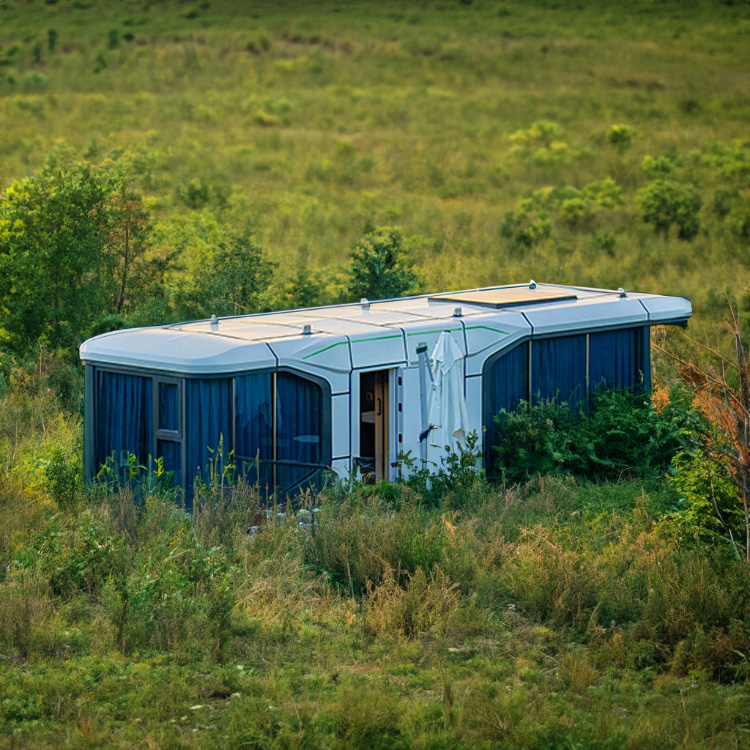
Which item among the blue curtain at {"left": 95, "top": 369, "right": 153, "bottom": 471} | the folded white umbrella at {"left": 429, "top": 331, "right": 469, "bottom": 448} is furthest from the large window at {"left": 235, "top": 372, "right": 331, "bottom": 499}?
the folded white umbrella at {"left": 429, "top": 331, "right": 469, "bottom": 448}

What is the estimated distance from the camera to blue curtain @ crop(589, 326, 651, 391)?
1185cm

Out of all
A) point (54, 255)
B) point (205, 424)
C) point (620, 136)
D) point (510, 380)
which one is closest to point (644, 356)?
point (510, 380)

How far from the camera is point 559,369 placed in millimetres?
11508

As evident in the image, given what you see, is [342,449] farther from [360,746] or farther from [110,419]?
[360,746]

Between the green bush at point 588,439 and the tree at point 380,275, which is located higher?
the tree at point 380,275

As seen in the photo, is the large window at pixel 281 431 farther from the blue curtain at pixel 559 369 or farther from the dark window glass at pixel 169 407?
the blue curtain at pixel 559 369

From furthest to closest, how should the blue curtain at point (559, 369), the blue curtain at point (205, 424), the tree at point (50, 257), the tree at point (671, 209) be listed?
the tree at point (671, 209)
the tree at point (50, 257)
the blue curtain at point (559, 369)
the blue curtain at point (205, 424)

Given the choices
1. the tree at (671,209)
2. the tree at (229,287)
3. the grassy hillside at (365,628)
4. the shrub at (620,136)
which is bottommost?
the grassy hillside at (365,628)

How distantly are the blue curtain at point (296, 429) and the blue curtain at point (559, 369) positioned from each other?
2537 millimetres

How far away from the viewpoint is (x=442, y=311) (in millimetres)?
11336

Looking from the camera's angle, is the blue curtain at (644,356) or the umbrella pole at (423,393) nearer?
the umbrella pole at (423,393)

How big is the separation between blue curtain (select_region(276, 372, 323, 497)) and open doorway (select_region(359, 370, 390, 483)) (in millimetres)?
609

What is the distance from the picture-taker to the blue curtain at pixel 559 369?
1131cm

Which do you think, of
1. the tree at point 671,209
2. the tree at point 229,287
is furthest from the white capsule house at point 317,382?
the tree at point 671,209
